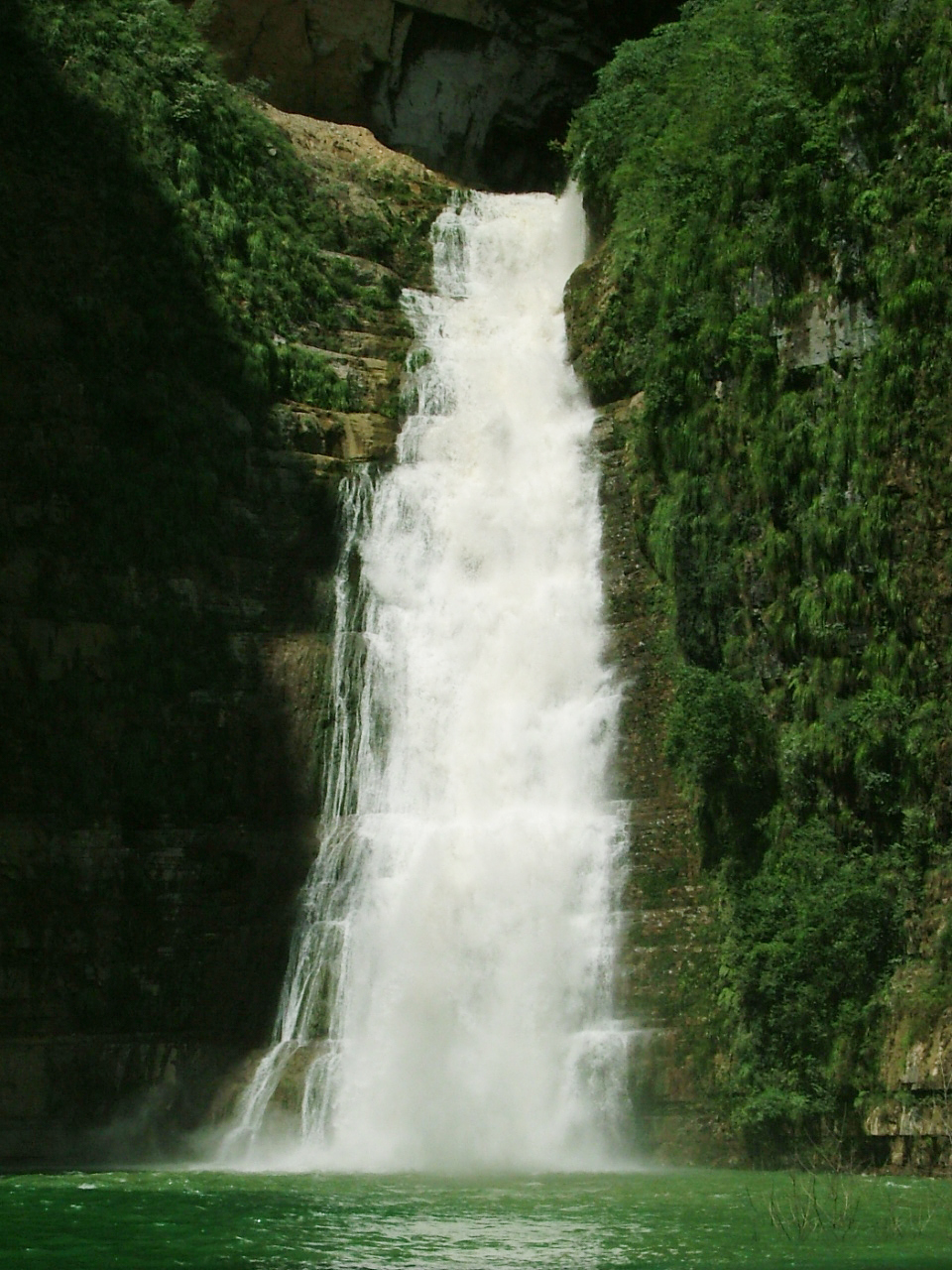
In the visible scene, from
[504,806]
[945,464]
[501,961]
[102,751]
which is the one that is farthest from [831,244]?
[102,751]

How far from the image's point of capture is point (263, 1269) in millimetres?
12766

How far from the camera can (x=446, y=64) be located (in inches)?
1697

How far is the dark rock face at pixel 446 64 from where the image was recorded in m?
41.1

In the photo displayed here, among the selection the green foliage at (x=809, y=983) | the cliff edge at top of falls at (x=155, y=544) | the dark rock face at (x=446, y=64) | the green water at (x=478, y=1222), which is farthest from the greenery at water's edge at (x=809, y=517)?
the dark rock face at (x=446, y=64)

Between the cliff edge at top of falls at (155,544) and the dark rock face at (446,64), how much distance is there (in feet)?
18.1

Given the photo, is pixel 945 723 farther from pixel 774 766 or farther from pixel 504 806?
pixel 504 806

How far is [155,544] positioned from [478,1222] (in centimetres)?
1695

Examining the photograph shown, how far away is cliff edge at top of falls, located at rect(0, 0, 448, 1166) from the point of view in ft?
88.8

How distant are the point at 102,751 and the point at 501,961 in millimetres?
8298

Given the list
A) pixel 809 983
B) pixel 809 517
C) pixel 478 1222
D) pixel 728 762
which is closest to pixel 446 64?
pixel 809 517

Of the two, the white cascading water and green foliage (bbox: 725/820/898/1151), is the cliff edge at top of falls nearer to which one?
the white cascading water

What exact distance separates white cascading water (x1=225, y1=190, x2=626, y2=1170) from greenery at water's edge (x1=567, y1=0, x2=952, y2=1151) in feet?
6.40

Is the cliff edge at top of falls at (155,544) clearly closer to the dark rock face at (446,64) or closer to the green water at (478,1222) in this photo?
the dark rock face at (446,64)

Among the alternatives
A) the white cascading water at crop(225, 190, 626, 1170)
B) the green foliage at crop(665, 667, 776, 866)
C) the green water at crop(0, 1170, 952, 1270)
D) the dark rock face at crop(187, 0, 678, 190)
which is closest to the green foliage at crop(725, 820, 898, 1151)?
the green foliage at crop(665, 667, 776, 866)
